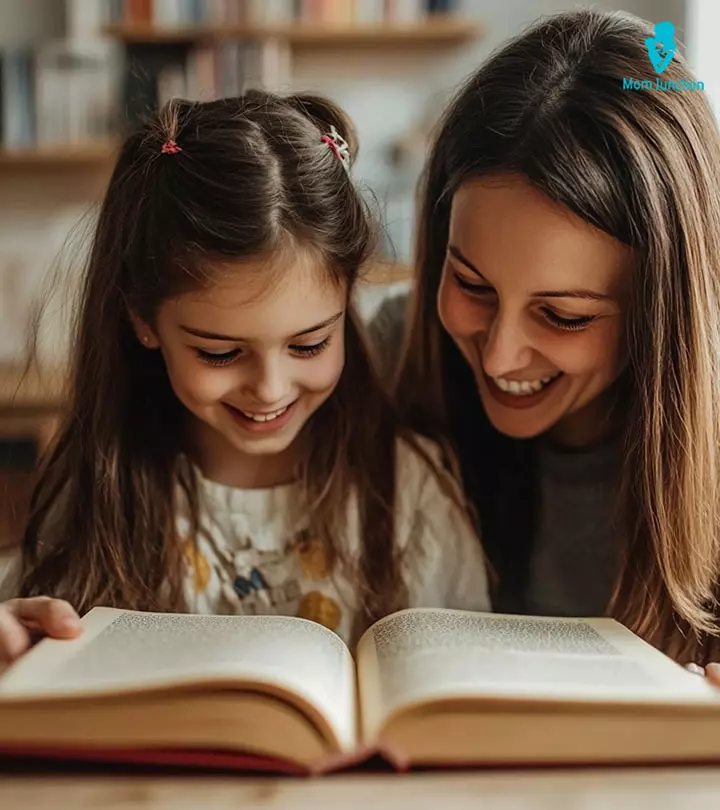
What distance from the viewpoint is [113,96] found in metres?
3.05

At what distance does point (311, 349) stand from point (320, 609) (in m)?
0.30

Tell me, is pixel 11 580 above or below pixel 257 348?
below

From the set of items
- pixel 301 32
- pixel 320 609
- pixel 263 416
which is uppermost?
pixel 301 32

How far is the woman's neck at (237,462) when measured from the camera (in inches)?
47.6

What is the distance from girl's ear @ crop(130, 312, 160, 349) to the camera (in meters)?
1.10

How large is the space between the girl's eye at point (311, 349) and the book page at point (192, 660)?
0.33 m

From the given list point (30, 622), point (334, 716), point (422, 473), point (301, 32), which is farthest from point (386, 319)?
point (301, 32)

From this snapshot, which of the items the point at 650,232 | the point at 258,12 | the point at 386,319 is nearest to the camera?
the point at 650,232

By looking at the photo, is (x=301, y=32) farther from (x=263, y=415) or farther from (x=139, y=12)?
(x=263, y=415)

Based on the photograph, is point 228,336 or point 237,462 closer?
point 228,336

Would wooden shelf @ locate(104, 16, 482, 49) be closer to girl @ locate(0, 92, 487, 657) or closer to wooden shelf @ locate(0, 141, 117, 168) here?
wooden shelf @ locate(0, 141, 117, 168)

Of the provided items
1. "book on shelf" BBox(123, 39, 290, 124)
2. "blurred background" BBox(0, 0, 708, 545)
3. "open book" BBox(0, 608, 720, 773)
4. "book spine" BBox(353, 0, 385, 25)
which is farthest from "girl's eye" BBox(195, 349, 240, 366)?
"book spine" BBox(353, 0, 385, 25)

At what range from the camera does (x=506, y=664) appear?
71 centimetres

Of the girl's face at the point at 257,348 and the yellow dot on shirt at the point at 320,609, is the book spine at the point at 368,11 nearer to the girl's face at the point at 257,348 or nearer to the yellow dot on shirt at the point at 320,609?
the girl's face at the point at 257,348
